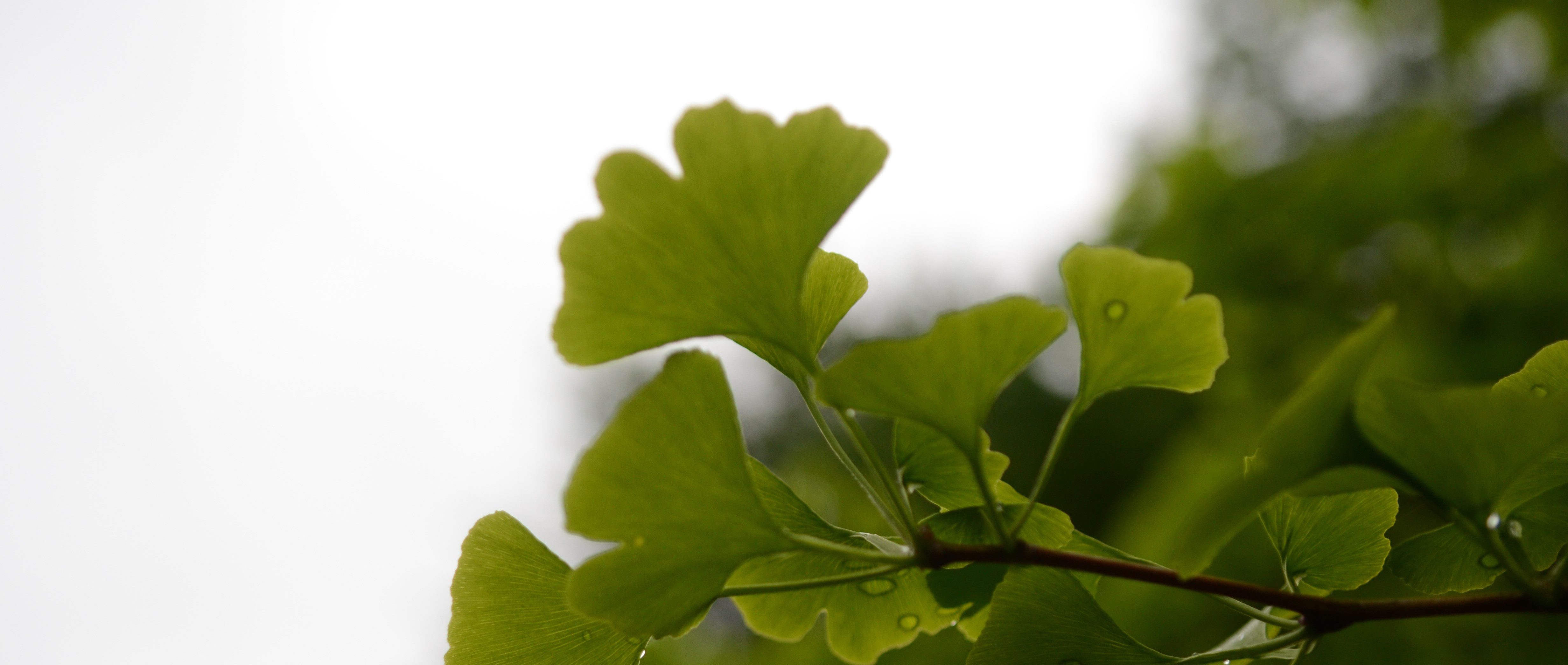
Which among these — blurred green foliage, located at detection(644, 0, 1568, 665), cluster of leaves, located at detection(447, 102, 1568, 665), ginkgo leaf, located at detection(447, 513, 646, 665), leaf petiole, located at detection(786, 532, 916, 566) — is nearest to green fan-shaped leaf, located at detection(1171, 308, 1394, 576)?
cluster of leaves, located at detection(447, 102, 1568, 665)

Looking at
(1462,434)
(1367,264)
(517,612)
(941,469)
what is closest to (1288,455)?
(1462,434)

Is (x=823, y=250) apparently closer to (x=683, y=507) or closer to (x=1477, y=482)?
(x=683, y=507)

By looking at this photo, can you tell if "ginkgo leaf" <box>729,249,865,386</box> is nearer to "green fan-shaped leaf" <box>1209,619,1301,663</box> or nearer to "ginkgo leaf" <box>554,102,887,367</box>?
"ginkgo leaf" <box>554,102,887,367</box>

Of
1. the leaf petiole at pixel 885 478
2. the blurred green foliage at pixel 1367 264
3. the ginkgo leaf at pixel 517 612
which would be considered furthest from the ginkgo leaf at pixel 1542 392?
the blurred green foliage at pixel 1367 264

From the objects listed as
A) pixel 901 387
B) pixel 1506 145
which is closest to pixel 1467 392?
pixel 901 387

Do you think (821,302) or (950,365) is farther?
(821,302)

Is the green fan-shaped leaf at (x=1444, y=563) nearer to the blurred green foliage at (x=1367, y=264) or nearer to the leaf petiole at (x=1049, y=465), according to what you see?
the leaf petiole at (x=1049, y=465)

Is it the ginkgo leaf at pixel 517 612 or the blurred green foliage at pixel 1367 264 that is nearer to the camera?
the ginkgo leaf at pixel 517 612

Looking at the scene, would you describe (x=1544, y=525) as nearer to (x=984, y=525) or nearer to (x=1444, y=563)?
(x=1444, y=563)
